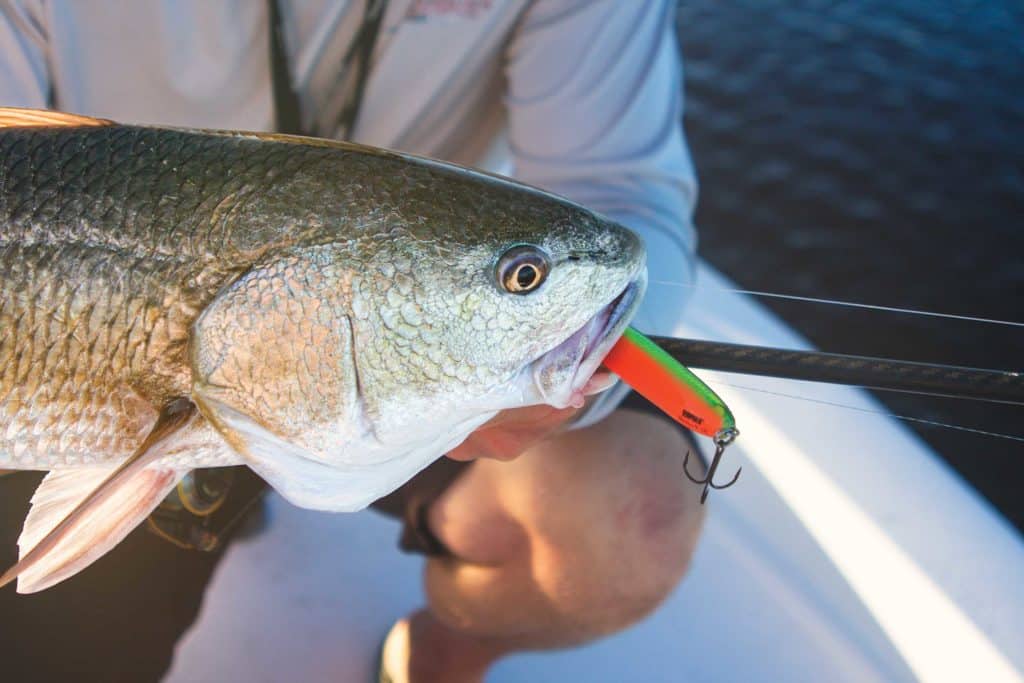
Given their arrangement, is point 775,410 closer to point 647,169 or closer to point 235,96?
point 647,169

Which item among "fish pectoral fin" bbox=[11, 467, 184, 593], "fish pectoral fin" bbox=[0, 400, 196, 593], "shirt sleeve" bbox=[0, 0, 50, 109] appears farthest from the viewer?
"shirt sleeve" bbox=[0, 0, 50, 109]

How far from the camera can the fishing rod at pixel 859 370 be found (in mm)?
1281

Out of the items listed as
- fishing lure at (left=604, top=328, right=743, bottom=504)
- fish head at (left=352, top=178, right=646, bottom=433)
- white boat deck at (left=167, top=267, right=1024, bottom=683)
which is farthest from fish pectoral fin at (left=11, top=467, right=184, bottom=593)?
white boat deck at (left=167, top=267, right=1024, bottom=683)

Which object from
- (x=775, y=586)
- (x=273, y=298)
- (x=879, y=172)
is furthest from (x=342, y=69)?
(x=879, y=172)

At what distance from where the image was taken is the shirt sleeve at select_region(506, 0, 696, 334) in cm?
199

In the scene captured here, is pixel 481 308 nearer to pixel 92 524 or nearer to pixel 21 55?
pixel 92 524

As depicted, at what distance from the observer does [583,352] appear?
1.17m

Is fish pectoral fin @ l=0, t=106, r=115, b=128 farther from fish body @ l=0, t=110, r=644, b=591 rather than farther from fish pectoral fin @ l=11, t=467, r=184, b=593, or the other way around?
fish pectoral fin @ l=11, t=467, r=184, b=593

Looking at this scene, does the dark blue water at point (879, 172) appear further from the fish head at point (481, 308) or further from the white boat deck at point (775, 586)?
the fish head at point (481, 308)

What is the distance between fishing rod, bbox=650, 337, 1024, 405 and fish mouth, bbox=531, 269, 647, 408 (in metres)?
0.25

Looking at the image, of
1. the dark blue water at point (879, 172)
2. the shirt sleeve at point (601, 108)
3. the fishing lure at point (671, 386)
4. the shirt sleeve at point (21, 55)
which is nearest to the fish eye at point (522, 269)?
the fishing lure at point (671, 386)

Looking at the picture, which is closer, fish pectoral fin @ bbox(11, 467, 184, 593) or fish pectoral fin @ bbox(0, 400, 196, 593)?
fish pectoral fin @ bbox(0, 400, 196, 593)

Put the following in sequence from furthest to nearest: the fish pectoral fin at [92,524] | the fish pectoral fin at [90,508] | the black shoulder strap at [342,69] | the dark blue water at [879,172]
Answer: the dark blue water at [879,172]
the black shoulder strap at [342,69]
the fish pectoral fin at [92,524]
the fish pectoral fin at [90,508]

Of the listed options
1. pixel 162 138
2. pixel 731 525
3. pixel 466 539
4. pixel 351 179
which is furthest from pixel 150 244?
pixel 731 525
